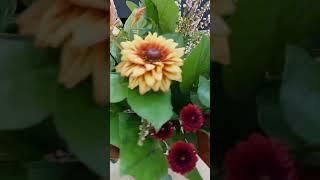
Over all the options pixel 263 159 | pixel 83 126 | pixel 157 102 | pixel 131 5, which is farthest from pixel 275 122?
pixel 131 5

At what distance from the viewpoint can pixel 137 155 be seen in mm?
723

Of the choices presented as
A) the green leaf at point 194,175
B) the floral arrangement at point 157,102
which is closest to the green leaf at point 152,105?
the floral arrangement at point 157,102

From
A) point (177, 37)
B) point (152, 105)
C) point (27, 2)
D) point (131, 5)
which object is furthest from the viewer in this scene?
point (131, 5)

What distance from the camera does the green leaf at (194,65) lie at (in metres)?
0.74

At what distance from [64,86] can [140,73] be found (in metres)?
0.32

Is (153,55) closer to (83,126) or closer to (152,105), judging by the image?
(152,105)

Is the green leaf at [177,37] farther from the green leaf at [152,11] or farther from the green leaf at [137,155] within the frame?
the green leaf at [137,155]

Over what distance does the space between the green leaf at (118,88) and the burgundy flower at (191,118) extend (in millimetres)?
93

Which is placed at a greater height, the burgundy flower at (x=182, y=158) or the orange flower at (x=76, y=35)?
the orange flower at (x=76, y=35)

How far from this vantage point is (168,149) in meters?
0.74

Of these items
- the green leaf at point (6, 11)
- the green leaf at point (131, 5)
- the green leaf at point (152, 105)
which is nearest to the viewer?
the green leaf at point (6, 11)

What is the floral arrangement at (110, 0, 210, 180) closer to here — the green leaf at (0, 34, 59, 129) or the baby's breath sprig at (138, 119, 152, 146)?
the baby's breath sprig at (138, 119, 152, 146)

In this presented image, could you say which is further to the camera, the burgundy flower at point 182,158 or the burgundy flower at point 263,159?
the burgundy flower at point 182,158

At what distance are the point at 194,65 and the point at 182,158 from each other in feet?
0.48
